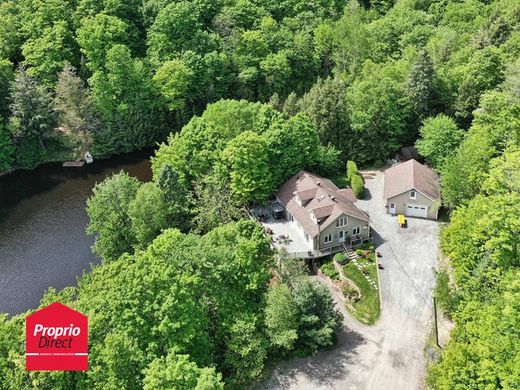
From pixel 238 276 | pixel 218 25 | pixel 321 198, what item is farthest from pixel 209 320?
pixel 218 25

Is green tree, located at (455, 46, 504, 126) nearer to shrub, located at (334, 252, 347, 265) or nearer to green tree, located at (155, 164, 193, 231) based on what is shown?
shrub, located at (334, 252, 347, 265)

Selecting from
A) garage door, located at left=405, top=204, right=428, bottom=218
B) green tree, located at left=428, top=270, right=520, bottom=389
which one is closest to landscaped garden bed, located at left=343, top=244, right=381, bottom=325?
garage door, located at left=405, top=204, right=428, bottom=218

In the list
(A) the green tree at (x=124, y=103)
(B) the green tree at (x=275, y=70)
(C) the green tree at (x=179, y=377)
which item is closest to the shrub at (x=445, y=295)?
(C) the green tree at (x=179, y=377)

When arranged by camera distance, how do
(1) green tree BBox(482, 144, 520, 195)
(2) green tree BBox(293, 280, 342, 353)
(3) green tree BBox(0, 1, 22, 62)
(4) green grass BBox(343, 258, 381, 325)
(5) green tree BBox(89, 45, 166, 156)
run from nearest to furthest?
(2) green tree BBox(293, 280, 342, 353), (4) green grass BBox(343, 258, 381, 325), (1) green tree BBox(482, 144, 520, 195), (5) green tree BBox(89, 45, 166, 156), (3) green tree BBox(0, 1, 22, 62)

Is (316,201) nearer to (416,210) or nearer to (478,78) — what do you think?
(416,210)

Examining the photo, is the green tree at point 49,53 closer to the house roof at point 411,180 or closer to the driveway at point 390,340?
the house roof at point 411,180

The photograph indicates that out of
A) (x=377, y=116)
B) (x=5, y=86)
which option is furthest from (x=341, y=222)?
(x=5, y=86)
